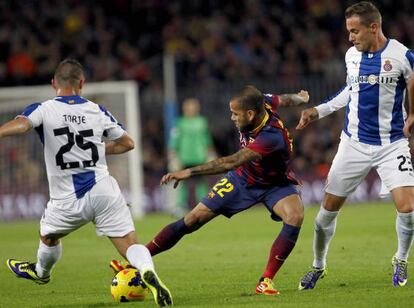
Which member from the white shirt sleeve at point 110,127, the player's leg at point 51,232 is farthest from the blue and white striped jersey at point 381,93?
the player's leg at point 51,232

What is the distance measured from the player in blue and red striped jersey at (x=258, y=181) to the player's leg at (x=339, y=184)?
37 centimetres

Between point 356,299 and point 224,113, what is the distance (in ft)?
50.0

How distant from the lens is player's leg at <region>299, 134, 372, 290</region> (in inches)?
383

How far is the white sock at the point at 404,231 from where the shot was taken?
9523 millimetres

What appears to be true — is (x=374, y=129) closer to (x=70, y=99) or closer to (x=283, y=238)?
(x=283, y=238)

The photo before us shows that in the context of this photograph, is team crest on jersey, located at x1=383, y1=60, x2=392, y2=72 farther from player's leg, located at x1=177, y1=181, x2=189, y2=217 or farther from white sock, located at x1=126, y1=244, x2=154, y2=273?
player's leg, located at x1=177, y1=181, x2=189, y2=217

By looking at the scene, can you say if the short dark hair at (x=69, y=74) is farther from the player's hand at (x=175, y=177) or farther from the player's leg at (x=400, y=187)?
the player's leg at (x=400, y=187)

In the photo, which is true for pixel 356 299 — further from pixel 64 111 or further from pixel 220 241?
pixel 220 241

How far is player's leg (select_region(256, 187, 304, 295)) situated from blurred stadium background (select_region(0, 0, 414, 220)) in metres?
12.3

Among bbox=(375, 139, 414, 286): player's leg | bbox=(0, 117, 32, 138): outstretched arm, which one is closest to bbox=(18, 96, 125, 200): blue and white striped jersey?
bbox=(0, 117, 32, 138): outstretched arm

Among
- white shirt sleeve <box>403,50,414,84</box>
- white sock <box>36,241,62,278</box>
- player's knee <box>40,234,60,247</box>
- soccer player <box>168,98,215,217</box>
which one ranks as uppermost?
white shirt sleeve <box>403,50,414,84</box>

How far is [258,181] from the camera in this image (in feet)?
32.0

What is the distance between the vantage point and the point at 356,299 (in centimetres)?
874

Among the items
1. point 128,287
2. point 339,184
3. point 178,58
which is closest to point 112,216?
point 128,287
